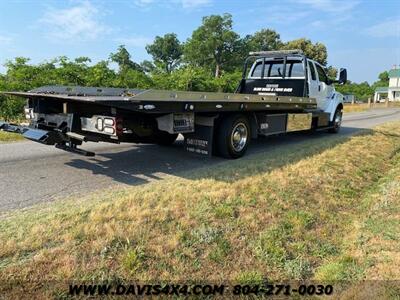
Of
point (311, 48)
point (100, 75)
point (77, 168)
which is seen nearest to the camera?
point (77, 168)

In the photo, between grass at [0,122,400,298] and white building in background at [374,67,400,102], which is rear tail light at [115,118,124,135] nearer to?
grass at [0,122,400,298]

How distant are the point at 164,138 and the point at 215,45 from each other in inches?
1979

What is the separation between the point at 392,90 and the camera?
8419 centimetres

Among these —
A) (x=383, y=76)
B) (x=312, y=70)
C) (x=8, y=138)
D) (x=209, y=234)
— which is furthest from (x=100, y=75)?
(x=383, y=76)

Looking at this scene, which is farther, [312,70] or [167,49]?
[167,49]

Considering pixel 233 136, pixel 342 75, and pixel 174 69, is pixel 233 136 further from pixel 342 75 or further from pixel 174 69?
pixel 174 69

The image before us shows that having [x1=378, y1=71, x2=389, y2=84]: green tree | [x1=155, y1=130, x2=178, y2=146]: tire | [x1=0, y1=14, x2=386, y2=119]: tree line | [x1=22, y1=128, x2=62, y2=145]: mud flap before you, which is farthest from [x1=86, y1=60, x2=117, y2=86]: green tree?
[x1=378, y1=71, x2=389, y2=84]: green tree

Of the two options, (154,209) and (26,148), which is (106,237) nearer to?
(154,209)

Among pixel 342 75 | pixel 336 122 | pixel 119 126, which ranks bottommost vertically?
pixel 336 122

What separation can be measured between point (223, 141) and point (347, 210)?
102 inches

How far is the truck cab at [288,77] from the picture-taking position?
405 inches

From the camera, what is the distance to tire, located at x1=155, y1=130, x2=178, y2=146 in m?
6.90

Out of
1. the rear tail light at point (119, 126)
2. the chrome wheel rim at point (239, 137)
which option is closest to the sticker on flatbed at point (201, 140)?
the chrome wheel rim at point (239, 137)

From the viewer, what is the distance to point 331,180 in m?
6.43
